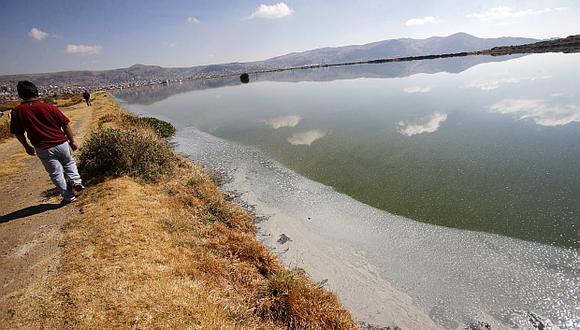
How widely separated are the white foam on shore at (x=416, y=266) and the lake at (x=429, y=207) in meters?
0.04

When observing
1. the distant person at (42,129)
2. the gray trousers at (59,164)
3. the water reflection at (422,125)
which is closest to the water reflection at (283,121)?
the water reflection at (422,125)

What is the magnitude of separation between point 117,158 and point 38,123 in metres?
4.86

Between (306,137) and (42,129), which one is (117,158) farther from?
(306,137)

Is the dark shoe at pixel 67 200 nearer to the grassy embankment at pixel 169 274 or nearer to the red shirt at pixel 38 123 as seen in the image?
the grassy embankment at pixel 169 274

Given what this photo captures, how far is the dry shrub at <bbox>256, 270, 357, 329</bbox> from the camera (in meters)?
6.95

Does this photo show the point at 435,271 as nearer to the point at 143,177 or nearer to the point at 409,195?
the point at 409,195

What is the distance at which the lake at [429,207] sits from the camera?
8.61m

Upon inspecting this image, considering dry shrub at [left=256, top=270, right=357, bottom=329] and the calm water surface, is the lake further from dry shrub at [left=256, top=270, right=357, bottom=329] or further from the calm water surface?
dry shrub at [left=256, top=270, right=357, bottom=329]

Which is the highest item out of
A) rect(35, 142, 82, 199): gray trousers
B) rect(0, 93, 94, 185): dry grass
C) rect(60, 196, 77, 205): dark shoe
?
→ rect(35, 142, 82, 199): gray trousers

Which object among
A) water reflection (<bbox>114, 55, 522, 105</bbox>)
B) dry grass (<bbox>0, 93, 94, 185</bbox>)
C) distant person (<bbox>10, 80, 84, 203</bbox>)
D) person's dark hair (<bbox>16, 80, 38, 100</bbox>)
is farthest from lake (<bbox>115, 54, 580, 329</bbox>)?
water reflection (<bbox>114, 55, 522, 105</bbox>)

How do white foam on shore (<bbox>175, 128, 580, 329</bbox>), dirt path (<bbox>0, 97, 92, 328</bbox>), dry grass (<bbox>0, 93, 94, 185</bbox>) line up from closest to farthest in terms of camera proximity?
dirt path (<bbox>0, 97, 92, 328</bbox>) < white foam on shore (<bbox>175, 128, 580, 329</bbox>) < dry grass (<bbox>0, 93, 94, 185</bbox>)

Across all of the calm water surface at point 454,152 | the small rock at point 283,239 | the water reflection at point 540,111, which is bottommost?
the small rock at point 283,239

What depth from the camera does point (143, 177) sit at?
45.8ft

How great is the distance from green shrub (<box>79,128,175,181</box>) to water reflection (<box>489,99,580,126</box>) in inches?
1041
